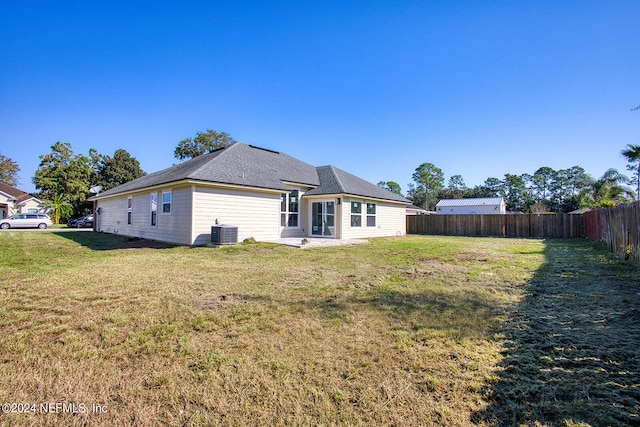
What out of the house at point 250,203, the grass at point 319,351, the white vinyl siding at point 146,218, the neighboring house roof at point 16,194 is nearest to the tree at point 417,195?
the house at point 250,203

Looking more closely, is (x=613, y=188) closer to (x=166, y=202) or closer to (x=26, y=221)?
(x=166, y=202)

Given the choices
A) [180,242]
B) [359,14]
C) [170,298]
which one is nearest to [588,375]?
[170,298]

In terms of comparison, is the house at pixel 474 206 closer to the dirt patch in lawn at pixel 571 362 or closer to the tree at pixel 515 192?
the tree at pixel 515 192

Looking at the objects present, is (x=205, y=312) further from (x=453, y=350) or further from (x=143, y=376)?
(x=453, y=350)

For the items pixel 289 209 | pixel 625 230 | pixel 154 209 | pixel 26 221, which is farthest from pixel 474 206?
pixel 26 221

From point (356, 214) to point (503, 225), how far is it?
1247 cm

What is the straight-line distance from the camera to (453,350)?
2.90m

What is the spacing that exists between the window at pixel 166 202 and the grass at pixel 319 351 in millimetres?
7492

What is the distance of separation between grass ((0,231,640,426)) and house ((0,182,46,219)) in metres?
40.9

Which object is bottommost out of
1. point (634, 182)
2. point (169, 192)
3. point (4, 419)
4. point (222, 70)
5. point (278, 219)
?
point (4, 419)

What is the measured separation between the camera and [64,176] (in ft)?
119

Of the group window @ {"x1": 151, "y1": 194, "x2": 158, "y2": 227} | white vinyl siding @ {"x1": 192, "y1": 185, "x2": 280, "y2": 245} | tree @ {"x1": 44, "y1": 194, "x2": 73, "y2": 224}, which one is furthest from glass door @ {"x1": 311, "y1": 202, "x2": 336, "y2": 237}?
tree @ {"x1": 44, "y1": 194, "x2": 73, "y2": 224}

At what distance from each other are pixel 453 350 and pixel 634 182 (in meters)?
34.0

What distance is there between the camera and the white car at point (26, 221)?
24719mm
